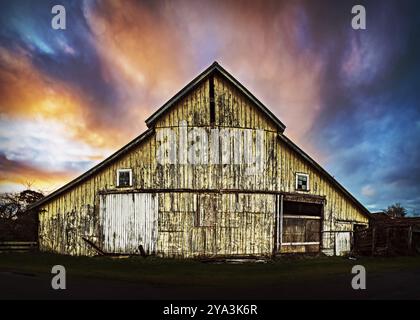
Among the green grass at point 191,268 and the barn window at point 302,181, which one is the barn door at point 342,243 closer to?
the green grass at point 191,268

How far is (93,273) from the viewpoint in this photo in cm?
1669

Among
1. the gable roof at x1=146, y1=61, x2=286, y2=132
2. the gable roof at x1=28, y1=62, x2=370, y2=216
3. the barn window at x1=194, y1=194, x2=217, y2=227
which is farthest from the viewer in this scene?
the gable roof at x1=146, y1=61, x2=286, y2=132

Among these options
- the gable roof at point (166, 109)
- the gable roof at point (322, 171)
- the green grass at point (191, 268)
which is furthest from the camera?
the gable roof at point (322, 171)

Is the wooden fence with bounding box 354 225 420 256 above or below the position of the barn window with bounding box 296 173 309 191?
Answer: below

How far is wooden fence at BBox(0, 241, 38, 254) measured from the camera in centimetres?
2506

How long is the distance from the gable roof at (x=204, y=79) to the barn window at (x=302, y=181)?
327cm

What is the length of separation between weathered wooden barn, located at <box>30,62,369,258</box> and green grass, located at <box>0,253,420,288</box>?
1295 millimetres

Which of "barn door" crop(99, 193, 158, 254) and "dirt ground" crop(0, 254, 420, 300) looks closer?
"dirt ground" crop(0, 254, 420, 300)

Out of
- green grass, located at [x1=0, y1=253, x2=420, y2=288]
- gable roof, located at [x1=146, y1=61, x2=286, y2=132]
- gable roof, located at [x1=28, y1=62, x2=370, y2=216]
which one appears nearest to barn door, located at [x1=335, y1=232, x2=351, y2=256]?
green grass, located at [x1=0, y1=253, x2=420, y2=288]

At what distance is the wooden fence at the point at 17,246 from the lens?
82.2 feet

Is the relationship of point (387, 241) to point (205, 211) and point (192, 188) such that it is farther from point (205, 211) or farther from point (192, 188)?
point (192, 188)

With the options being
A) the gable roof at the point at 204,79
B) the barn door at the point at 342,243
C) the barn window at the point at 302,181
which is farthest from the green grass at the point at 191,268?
the gable roof at the point at 204,79

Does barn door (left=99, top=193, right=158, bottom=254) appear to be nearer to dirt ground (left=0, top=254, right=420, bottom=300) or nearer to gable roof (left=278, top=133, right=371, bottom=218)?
dirt ground (left=0, top=254, right=420, bottom=300)

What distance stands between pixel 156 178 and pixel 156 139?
91.7 inches
